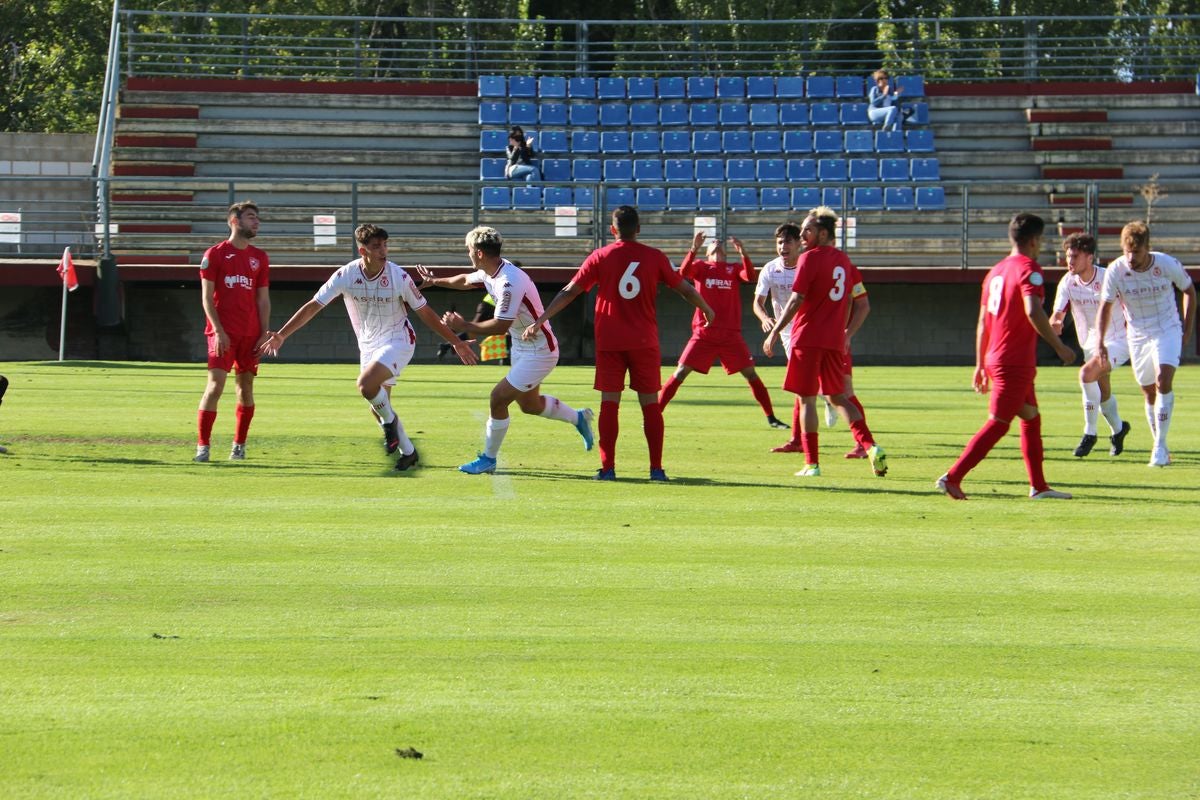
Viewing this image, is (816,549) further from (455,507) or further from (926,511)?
(455,507)

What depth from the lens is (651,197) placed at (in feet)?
109

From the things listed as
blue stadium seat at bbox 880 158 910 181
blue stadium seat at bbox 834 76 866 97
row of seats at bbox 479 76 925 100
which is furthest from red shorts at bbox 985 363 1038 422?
blue stadium seat at bbox 834 76 866 97

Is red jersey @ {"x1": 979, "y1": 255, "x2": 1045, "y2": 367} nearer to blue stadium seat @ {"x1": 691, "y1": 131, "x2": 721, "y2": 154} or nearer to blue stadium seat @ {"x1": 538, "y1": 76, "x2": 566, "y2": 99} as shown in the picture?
blue stadium seat @ {"x1": 691, "y1": 131, "x2": 721, "y2": 154}

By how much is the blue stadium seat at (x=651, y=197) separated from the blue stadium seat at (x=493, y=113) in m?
5.19

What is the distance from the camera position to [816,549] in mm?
8969

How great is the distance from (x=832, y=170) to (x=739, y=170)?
211 cm

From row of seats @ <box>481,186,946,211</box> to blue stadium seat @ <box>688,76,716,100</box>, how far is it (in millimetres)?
4655

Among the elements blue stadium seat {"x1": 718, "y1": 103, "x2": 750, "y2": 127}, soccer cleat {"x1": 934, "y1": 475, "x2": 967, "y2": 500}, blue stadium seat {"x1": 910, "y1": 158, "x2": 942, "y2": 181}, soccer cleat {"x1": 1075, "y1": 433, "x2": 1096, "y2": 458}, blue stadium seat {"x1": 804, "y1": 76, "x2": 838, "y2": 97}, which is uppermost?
blue stadium seat {"x1": 804, "y1": 76, "x2": 838, "y2": 97}

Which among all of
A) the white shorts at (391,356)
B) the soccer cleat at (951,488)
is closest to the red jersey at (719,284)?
the white shorts at (391,356)

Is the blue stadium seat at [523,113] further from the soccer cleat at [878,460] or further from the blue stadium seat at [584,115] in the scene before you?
the soccer cleat at [878,460]

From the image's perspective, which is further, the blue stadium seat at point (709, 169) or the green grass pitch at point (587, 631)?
the blue stadium seat at point (709, 169)

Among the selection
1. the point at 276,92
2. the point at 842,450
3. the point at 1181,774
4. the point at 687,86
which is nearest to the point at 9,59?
the point at 276,92

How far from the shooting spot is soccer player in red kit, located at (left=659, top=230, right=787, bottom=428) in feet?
53.0

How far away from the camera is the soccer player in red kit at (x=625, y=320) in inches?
467
